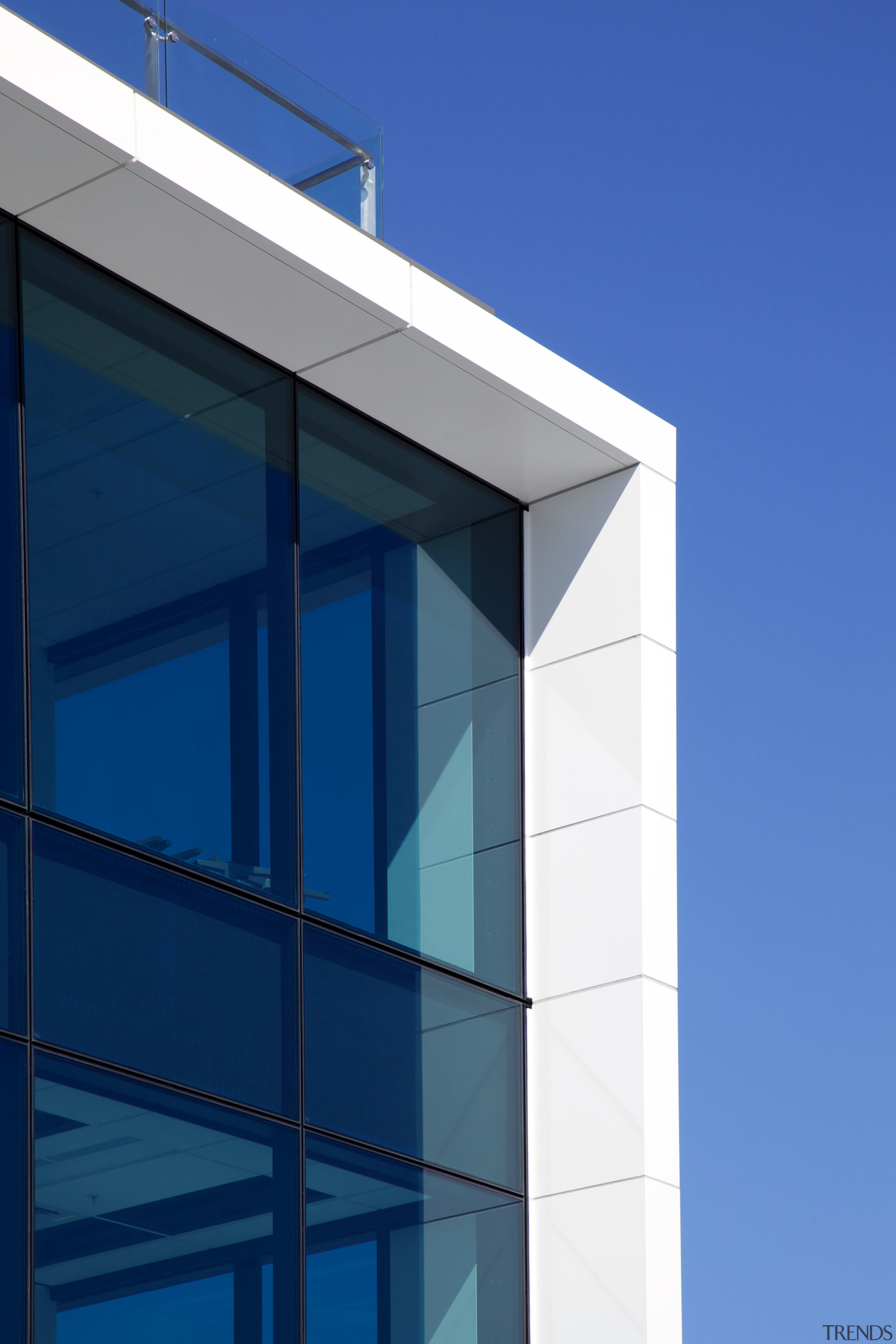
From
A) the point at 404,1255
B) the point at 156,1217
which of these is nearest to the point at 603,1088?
the point at 404,1255

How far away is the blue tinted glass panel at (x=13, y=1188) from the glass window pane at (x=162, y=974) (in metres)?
0.31

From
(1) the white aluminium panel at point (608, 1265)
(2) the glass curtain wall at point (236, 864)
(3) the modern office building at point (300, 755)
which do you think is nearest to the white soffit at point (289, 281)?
(3) the modern office building at point (300, 755)

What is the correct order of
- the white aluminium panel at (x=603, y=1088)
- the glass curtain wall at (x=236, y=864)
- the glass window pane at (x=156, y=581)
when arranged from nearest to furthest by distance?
the glass curtain wall at (x=236, y=864) < the glass window pane at (x=156, y=581) < the white aluminium panel at (x=603, y=1088)

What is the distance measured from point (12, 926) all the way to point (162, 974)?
4.03 feet

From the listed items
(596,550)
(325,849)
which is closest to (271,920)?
(325,849)

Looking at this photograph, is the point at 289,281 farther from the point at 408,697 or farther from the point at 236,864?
the point at 236,864

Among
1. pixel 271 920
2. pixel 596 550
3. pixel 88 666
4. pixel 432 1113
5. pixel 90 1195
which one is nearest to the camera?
pixel 90 1195

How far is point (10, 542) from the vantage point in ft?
41.0

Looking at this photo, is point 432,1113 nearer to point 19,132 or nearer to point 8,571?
point 8,571

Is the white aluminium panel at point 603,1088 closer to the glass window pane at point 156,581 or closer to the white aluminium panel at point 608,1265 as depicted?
the white aluminium panel at point 608,1265

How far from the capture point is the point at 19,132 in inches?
489

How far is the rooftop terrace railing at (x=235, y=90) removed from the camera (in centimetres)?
1309

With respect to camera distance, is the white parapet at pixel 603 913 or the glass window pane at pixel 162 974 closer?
the glass window pane at pixel 162 974

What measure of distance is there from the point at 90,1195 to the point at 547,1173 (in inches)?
180
